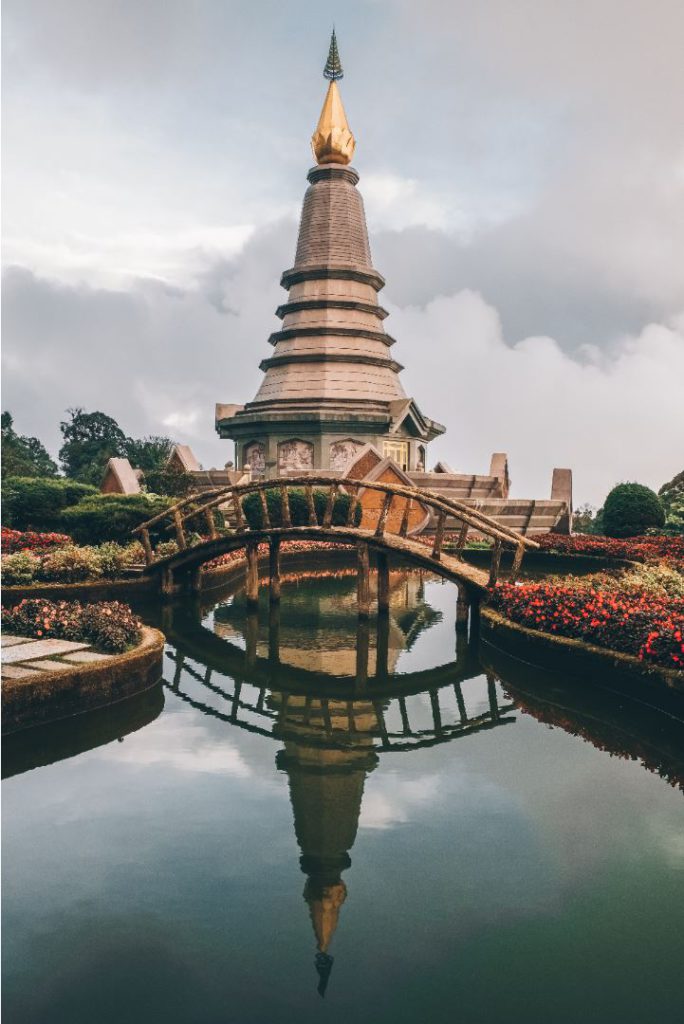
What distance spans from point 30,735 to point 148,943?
4430 mm

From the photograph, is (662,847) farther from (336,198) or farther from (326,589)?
(336,198)

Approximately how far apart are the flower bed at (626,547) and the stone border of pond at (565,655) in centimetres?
1052

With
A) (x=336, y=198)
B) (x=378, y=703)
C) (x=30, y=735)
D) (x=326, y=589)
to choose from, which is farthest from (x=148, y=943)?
(x=336, y=198)

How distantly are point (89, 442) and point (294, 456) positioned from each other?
102ft

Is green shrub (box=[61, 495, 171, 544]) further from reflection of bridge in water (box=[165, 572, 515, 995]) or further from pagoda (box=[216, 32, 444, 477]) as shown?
pagoda (box=[216, 32, 444, 477])

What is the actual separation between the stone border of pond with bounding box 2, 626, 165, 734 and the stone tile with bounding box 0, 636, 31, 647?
1362 mm

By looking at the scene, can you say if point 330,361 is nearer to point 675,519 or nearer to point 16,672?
point 675,519

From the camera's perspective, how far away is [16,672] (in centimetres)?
955

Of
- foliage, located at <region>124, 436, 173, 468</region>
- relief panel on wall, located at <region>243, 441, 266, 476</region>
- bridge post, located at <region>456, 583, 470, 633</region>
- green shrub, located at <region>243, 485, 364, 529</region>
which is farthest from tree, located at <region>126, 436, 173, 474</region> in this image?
bridge post, located at <region>456, 583, 470, 633</region>

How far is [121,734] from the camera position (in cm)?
1003

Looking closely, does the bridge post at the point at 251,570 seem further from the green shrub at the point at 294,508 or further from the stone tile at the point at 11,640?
the stone tile at the point at 11,640

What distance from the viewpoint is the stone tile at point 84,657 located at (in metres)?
10.4

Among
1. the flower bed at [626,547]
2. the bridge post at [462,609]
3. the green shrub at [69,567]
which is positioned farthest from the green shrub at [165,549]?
the flower bed at [626,547]

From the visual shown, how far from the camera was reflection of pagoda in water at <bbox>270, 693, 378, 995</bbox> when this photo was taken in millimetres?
6148
